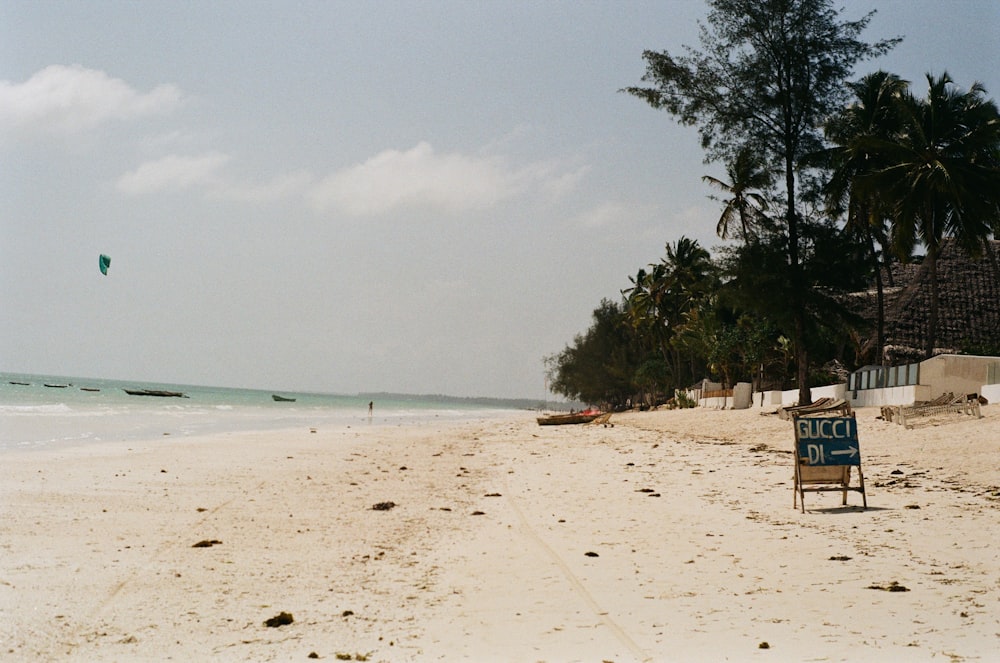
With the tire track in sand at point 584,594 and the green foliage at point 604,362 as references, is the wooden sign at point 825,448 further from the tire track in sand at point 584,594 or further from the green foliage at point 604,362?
the green foliage at point 604,362

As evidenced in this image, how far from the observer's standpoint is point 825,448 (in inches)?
370

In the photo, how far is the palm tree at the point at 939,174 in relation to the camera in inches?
1096

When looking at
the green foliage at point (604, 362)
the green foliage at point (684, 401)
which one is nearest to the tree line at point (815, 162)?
the green foliage at point (684, 401)

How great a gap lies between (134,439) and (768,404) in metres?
25.1

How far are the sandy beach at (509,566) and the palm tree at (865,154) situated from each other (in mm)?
18475

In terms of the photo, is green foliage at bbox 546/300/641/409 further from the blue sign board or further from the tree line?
the blue sign board

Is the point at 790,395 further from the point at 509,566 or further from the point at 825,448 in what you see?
the point at 509,566

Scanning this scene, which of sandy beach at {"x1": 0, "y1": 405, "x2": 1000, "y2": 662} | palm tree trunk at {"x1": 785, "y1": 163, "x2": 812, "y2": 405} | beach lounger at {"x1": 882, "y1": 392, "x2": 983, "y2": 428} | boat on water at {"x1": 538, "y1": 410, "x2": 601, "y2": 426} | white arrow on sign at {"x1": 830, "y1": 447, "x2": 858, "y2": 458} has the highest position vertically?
palm tree trunk at {"x1": 785, "y1": 163, "x2": 812, "y2": 405}

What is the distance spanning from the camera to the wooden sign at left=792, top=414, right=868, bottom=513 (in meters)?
9.34

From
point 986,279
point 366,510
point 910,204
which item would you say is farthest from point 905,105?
point 366,510

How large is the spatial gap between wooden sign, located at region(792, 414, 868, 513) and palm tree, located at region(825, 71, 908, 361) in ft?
69.8

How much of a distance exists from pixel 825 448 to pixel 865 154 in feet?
89.9

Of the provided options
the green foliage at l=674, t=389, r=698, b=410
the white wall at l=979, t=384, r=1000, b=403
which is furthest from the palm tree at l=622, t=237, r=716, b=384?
the white wall at l=979, t=384, r=1000, b=403

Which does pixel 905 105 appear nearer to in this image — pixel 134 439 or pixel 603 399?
pixel 134 439
